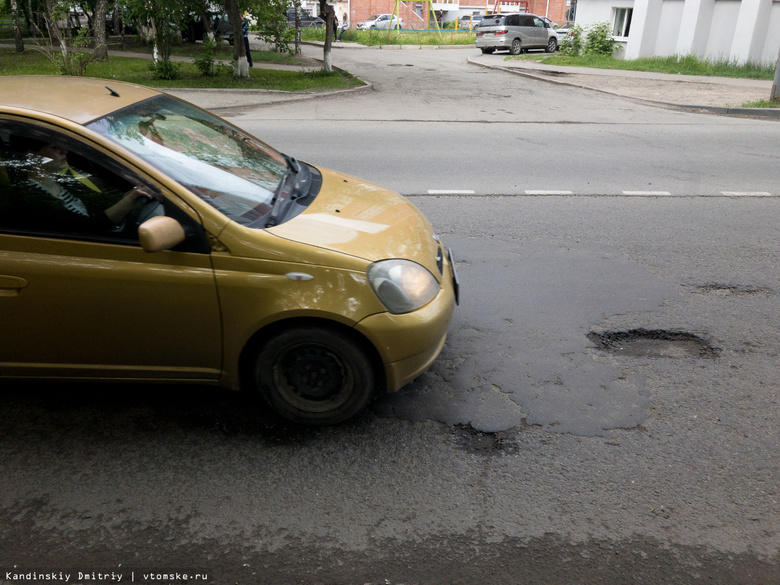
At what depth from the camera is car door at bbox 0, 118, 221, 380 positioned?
10.7 ft

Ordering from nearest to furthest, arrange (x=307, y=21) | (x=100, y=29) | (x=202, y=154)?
(x=202, y=154)
(x=100, y=29)
(x=307, y=21)

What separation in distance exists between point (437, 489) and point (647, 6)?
85.5ft

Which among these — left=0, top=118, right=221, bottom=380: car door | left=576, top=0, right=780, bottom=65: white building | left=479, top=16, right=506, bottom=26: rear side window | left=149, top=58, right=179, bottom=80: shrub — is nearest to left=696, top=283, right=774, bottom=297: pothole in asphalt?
left=0, top=118, right=221, bottom=380: car door

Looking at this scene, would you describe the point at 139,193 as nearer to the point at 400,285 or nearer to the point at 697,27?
the point at 400,285

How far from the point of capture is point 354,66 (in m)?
25.5

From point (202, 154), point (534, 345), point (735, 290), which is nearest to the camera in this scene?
point (202, 154)

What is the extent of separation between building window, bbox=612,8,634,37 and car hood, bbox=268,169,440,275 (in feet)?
84.9

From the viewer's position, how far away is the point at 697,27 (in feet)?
75.8

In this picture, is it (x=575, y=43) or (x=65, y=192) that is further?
(x=575, y=43)

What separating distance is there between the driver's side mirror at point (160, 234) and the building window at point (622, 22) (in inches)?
1072

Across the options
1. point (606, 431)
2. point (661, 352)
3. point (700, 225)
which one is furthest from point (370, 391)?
point (700, 225)

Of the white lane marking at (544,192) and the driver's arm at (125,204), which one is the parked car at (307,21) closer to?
the white lane marking at (544,192)

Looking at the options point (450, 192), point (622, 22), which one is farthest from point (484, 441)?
point (622, 22)

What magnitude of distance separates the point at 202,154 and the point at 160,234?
87 cm
